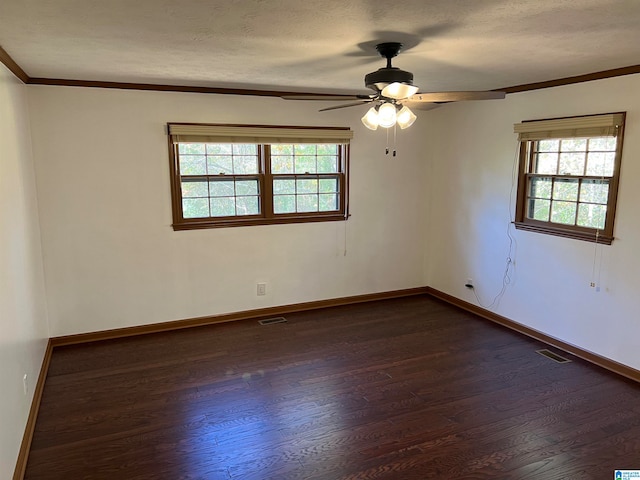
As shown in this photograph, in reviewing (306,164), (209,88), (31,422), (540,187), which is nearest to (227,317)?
(306,164)

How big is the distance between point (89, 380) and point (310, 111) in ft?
10.5

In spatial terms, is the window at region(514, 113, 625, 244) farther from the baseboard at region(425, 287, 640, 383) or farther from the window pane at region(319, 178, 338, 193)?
the window pane at region(319, 178, 338, 193)

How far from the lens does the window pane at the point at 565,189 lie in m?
3.91

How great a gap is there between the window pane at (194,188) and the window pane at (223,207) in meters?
0.12

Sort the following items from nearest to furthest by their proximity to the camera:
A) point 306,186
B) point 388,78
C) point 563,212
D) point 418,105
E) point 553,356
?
point 388,78
point 418,105
point 553,356
point 563,212
point 306,186

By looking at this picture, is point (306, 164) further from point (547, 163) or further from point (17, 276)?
point (17, 276)

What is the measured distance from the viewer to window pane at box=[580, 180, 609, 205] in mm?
3657

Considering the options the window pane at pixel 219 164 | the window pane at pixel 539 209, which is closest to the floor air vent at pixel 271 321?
the window pane at pixel 219 164

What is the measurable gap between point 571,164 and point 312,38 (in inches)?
106

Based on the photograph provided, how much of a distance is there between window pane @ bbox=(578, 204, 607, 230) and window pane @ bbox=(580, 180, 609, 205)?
2.0 inches

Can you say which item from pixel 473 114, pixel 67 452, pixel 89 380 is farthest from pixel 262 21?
pixel 473 114

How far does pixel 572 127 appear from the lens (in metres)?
3.74

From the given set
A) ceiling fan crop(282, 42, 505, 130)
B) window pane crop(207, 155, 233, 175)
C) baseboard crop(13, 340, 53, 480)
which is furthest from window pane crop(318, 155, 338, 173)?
baseboard crop(13, 340, 53, 480)

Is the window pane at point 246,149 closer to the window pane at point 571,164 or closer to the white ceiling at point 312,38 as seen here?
the white ceiling at point 312,38
